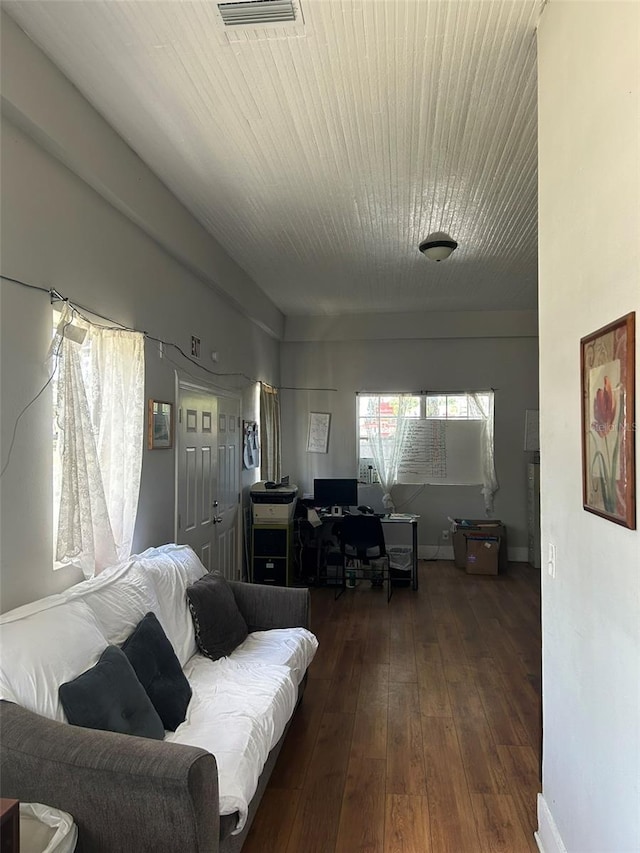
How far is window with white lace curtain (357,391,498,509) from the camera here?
22.1 feet

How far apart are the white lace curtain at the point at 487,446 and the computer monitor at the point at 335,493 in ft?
6.06

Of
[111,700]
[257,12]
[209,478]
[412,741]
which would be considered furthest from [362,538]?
[257,12]

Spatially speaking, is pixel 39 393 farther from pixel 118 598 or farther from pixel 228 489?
pixel 228 489

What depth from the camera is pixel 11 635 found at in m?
1.75

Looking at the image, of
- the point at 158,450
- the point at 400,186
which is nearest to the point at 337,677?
the point at 158,450

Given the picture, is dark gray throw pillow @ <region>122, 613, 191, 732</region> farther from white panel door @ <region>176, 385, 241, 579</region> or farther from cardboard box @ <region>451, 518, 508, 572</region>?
cardboard box @ <region>451, 518, 508, 572</region>

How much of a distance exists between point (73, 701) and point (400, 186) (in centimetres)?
318

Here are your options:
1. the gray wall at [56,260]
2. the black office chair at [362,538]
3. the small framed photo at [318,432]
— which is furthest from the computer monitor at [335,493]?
the gray wall at [56,260]

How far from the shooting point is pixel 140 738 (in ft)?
5.13

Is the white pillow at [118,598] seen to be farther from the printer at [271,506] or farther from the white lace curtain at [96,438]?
the printer at [271,506]

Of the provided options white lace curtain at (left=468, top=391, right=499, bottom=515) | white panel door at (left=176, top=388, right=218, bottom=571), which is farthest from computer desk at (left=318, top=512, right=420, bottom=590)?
white panel door at (left=176, top=388, right=218, bottom=571)

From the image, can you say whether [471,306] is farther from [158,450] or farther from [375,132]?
[158,450]

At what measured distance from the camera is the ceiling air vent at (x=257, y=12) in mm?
1865

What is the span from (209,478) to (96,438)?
1.74m
